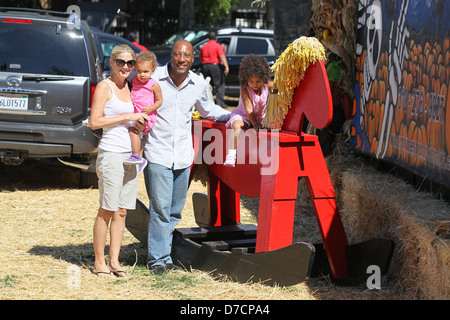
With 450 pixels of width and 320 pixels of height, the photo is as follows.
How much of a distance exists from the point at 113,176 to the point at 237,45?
53.2 ft

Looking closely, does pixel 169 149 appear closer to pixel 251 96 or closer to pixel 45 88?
pixel 251 96

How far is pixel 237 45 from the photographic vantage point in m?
21.5

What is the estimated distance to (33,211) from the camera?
27.6 feet

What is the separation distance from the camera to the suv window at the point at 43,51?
894 centimetres

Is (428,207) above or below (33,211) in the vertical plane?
above

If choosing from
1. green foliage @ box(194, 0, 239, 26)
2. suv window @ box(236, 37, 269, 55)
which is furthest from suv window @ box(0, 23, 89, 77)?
green foliage @ box(194, 0, 239, 26)

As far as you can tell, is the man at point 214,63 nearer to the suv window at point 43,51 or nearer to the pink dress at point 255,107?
the suv window at point 43,51

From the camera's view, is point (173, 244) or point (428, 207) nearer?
point (428, 207)

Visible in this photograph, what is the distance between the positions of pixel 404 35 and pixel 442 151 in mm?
1664

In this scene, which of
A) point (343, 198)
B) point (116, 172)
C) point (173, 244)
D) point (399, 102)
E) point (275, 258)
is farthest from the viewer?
point (343, 198)

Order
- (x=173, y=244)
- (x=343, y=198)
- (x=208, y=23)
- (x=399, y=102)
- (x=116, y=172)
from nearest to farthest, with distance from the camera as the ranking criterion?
(x=116, y=172) → (x=173, y=244) → (x=399, y=102) → (x=343, y=198) → (x=208, y=23)

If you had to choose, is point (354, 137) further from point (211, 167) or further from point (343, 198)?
point (211, 167)

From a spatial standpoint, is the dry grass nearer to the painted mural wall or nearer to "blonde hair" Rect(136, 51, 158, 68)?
the painted mural wall

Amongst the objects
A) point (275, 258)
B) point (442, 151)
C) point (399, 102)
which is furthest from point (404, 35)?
point (275, 258)
